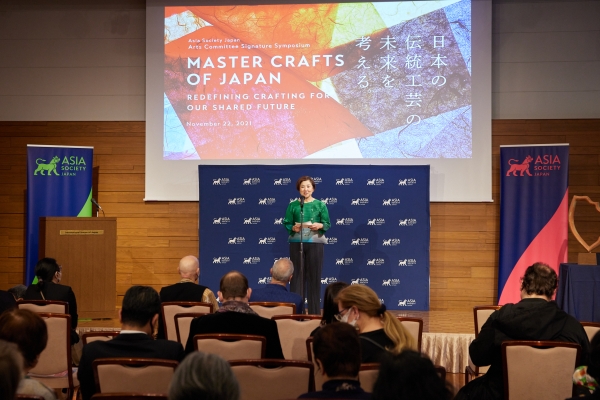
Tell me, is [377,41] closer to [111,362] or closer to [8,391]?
[111,362]

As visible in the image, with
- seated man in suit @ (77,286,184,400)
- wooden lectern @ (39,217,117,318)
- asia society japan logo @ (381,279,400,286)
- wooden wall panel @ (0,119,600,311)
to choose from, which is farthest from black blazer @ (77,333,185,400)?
wooden wall panel @ (0,119,600,311)

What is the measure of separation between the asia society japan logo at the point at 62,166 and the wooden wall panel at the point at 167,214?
637mm

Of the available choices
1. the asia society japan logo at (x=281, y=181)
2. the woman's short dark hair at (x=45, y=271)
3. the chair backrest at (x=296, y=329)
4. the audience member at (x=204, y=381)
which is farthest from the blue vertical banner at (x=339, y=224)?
the audience member at (x=204, y=381)

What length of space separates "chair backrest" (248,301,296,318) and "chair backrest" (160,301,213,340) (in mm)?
311

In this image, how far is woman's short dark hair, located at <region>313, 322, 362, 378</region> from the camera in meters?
2.32

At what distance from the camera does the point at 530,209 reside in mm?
8156

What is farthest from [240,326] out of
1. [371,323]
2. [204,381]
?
[204,381]

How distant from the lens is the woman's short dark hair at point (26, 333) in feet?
8.18

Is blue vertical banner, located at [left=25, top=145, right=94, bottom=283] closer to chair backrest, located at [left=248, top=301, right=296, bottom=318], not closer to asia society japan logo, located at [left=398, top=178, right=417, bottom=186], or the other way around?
asia society japan logo, located at [left=398, top=178, right=417, bottom=186]

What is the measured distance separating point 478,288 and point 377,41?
10.9 ft

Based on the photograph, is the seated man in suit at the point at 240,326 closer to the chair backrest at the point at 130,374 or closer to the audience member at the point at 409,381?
the chair backrest at the point at 130,374

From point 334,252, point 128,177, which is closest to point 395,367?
point 334,252

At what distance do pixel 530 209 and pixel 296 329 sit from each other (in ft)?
16.0

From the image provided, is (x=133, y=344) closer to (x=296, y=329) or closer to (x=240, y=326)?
(x=240, y=326)
